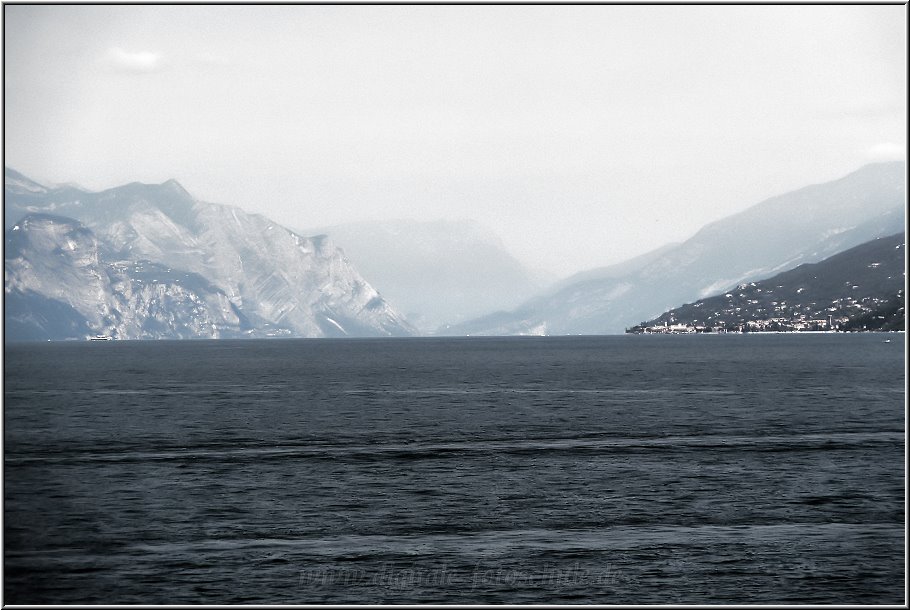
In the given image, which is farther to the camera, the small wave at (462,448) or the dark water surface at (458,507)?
the small wave at (462,448)

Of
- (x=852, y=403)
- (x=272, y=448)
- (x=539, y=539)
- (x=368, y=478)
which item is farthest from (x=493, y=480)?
(x=852, y=403)

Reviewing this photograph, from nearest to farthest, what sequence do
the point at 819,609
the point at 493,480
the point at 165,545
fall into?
the point at 819,609 → the point at 165,545 → the point at 493,480

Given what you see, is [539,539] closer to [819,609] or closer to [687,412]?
[819,609]

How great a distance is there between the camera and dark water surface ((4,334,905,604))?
4250cm

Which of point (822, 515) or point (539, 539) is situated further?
point (822, 515)

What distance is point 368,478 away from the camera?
67.7 meters

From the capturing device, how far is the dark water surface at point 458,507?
42500 mm

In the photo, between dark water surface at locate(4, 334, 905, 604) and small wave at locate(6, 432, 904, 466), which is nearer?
dark water surface at locate(4, 334, 905, 604)

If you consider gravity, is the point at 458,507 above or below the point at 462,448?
above

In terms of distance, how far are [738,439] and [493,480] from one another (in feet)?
101

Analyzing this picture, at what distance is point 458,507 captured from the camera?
5756cm

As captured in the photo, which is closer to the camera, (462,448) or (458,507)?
(458,507)

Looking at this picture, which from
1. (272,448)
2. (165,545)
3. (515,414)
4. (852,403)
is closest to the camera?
(165,545)

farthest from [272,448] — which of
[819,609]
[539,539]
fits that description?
[819,609]
